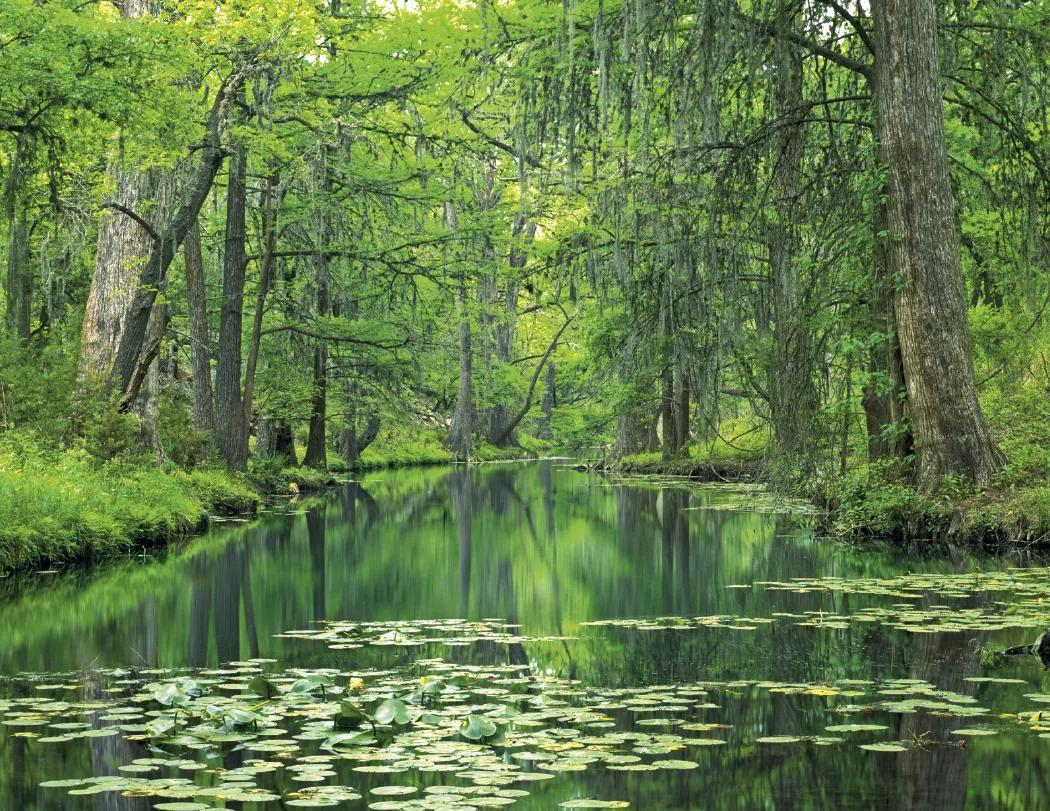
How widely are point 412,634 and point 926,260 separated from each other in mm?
6301

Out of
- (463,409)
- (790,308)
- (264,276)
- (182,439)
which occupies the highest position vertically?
(264,276)

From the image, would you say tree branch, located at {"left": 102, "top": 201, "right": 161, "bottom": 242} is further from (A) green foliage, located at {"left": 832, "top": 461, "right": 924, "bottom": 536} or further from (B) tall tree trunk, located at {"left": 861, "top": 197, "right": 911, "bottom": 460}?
(A) green foliage, located at {"left": 832, "top": 461, "right": 924, "bottom": 536}

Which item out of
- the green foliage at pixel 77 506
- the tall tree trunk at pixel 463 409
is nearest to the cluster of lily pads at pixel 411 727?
the green foliage at pixel 77 506

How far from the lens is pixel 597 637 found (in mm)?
7297

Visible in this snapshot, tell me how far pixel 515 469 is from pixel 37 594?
93.5 ft

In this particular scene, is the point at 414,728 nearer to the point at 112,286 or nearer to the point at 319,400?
the point at 112,286

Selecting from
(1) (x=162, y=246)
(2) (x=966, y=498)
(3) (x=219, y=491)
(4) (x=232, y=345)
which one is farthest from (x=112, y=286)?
(2) (x=966, y=498)

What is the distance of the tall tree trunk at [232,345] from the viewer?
1941cm

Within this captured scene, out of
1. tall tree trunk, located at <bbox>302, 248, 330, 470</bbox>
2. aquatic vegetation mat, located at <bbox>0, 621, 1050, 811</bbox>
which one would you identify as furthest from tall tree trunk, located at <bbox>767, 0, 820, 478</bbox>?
tall tree trunk, located at <bbox>302, 248, 330, 470</bbox>

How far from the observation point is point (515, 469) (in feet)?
123

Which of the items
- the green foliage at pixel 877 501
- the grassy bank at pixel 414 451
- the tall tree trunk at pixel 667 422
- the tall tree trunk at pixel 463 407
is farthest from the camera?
the grassy bank at pixel 414 451

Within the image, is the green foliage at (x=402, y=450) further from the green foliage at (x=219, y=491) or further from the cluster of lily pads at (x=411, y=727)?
the cluster of lily pads at (x=411, y=727)

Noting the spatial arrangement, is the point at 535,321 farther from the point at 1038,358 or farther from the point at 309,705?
the point at 309,705

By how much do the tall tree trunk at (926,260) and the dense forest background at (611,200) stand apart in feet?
0.09
